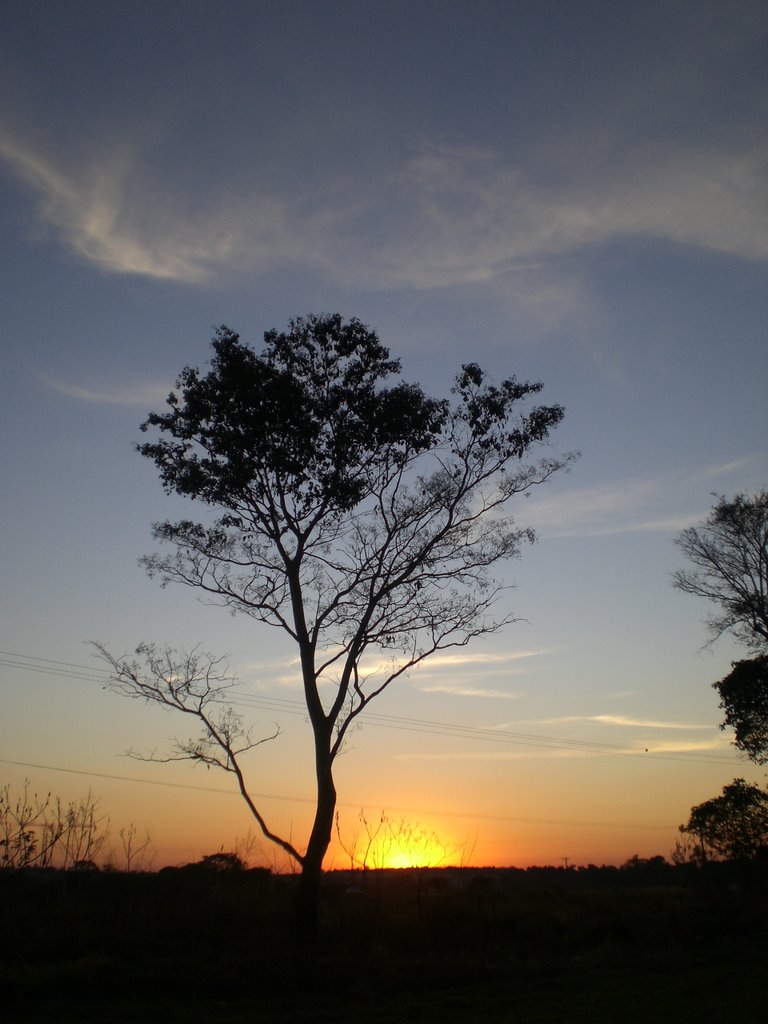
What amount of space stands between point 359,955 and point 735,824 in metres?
18.3

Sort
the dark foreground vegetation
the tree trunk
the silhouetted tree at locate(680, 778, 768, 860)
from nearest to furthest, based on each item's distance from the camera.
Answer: the dark foreground vegetation, the tree trunk, the silhouetted tree at locate(680, 778, 768, 860)

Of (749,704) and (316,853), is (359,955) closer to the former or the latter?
(316,853)

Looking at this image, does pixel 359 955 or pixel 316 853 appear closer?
pixel 359 955

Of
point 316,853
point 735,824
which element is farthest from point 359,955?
point 735,824

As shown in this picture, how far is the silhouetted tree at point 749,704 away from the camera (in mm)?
27875

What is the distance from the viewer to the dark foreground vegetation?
10.9 m

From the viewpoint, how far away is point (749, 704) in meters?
28.1

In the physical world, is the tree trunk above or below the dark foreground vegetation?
above

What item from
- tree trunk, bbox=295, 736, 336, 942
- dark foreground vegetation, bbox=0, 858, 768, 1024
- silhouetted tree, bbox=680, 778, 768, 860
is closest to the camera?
dark foreground vegetation, bbox=0, 858, 768, 1024

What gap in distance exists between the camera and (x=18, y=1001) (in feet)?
34.7

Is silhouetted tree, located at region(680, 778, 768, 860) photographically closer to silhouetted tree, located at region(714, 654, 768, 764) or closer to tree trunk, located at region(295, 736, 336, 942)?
silhouetted tree, located at region(714, 654, 768, 764)

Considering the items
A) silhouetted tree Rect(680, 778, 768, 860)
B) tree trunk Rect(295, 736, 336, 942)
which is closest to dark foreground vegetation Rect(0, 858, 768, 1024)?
tree trunk Rect(295, 736, 336, 942)

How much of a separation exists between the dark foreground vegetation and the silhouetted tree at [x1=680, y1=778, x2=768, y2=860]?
20.7 feet

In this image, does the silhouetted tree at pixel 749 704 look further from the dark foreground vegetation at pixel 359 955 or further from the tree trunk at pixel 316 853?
the tree trunk at pixel 316 853
